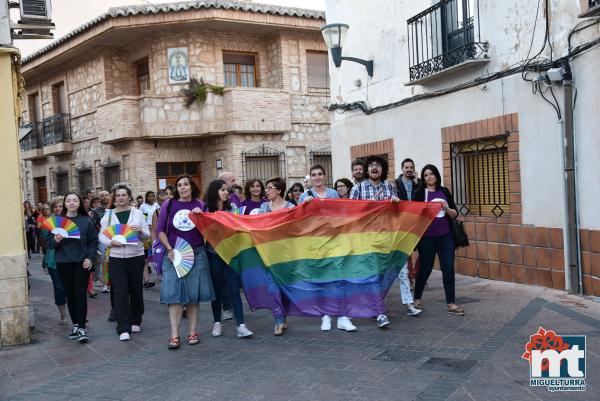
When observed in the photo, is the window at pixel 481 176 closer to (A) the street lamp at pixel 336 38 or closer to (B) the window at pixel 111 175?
(A) the street lamp at pixel 336 38

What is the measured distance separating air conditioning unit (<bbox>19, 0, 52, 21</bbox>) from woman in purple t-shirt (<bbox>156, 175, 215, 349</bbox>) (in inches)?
113

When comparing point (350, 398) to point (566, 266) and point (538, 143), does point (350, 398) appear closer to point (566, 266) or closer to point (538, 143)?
point (566, 266)

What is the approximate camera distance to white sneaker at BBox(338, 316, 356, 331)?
262 inches

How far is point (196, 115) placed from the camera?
18250 mm

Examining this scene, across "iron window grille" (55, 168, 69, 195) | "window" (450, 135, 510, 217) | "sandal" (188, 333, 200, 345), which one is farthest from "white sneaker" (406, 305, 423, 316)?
"iron window grille" (55, 168, 69, 195)

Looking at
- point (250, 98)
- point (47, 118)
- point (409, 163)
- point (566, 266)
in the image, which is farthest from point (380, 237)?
point (47, 118)

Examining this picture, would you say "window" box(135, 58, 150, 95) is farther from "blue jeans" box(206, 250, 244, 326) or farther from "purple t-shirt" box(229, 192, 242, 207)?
"blue jeans" box(206, 250, 244, 326)

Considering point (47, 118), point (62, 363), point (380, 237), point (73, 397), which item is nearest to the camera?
Result: point (73, 397)

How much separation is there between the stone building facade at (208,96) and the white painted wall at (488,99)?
475 centimetres

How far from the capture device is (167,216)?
6.54 meters

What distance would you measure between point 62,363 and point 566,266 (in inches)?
244

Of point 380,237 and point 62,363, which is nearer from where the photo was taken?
point 62,363

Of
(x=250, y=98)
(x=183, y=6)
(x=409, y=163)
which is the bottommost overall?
(x=409, y=163)

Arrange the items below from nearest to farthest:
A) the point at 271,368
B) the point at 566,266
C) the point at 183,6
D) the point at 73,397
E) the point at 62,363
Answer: the point at 73,397, the point at 271,368, the point at 62,363, the point at 566,266, the point at 183,6
